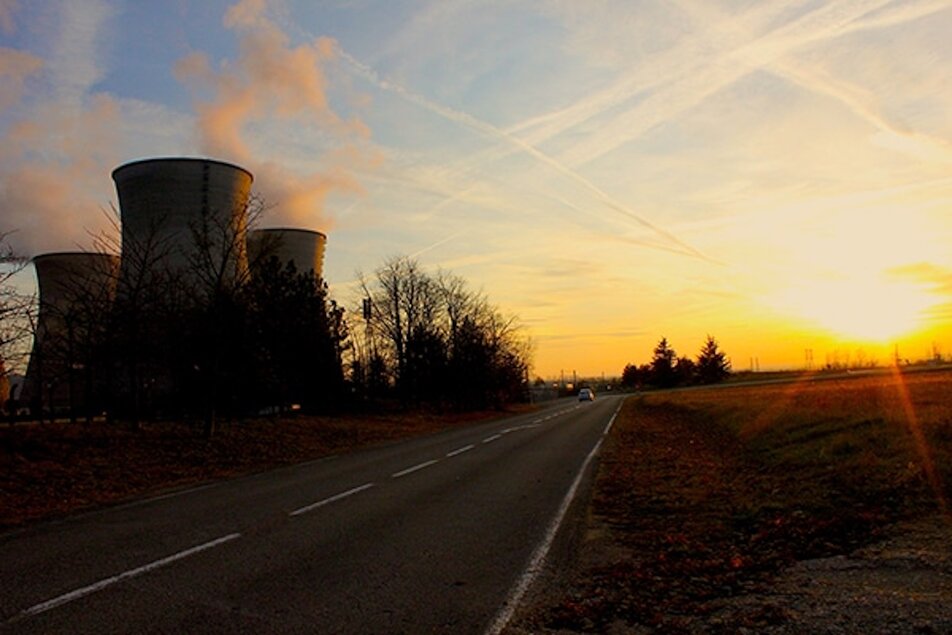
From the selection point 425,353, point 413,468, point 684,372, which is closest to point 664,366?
point 684,372

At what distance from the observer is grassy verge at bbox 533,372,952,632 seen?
5.31 meters

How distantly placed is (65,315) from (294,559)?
20051mm

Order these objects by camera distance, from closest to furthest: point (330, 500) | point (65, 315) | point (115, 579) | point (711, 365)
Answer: point (115, 579)
point (330, 500)
point (65, 315)
point (711, 365)

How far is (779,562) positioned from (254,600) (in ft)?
14.2

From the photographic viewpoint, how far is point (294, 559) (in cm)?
682

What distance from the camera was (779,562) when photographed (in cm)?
627

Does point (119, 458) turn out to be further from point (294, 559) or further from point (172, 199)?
point (172, 199)

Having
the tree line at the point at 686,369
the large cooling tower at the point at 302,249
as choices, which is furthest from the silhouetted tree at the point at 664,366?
the large cooling tower at the point at 302,249

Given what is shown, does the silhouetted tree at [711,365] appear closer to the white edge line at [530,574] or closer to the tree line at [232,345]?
the tree line at [232,345]

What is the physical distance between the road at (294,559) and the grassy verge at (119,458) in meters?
1.64

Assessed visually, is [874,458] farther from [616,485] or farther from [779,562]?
[779,562]

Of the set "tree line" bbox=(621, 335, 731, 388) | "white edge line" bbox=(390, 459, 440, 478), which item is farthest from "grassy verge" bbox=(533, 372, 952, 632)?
"tree line" bbox=(621, 335, 731, 388)

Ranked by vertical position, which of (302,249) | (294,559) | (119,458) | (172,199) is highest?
(302,249)

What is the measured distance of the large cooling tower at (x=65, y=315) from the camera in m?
22.5
